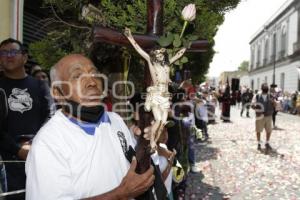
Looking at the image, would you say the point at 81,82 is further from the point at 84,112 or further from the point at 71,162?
the point at 71,162

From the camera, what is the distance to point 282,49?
4847 cm

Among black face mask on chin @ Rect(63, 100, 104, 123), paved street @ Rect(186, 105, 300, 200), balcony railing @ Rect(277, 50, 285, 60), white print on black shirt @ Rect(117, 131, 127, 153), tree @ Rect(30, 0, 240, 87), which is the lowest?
paved street @ Rect(186, 105, 300, 200)

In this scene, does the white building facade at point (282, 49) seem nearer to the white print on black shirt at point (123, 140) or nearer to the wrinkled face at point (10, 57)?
the wrinkled face at point (10, 57)

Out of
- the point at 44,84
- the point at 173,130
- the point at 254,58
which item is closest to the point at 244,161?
the point at 173,130

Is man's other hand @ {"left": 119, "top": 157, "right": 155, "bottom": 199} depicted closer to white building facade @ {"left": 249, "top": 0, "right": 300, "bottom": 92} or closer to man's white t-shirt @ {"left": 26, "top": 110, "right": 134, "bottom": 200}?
man's white t-shirt @ {"left": 26, "top": 110, "right": 134, "bottom": 200}

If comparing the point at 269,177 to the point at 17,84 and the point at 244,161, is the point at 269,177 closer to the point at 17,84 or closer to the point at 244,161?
the point at 244,161

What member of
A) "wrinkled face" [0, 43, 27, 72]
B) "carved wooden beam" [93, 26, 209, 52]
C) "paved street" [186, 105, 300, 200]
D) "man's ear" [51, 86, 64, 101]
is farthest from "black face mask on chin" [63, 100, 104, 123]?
"paved street" [186, 105, 300, 200]

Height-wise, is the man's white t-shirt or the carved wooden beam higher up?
the carved wooden beam

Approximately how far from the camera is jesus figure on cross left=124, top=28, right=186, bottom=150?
218 centimetres

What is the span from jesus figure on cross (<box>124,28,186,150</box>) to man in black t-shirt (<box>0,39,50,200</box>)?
5.04 feet

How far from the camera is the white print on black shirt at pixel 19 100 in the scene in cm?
A: 354

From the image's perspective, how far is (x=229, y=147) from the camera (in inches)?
482

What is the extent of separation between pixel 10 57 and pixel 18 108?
47cm

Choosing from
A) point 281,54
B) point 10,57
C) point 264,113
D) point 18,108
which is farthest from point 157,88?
point 281,54
